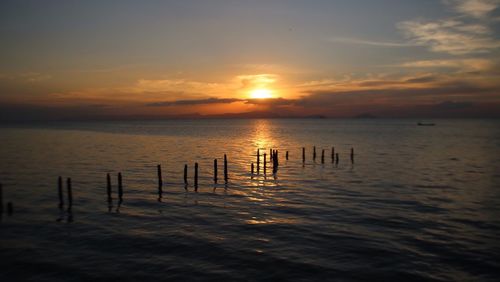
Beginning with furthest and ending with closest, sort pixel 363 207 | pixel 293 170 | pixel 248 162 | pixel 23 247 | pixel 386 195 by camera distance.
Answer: pixel 248 162 < pixel 293 170 < pixel 386 195 < pixel 363 207 < pixel 23 247

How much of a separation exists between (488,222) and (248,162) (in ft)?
111

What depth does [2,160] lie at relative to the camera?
48594 millimetres

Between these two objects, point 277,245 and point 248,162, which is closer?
point 277,245

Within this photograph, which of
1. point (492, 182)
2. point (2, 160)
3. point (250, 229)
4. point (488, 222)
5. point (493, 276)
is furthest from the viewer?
point (2, 160)

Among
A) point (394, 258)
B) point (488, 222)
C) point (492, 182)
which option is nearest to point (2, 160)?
point (394, 258)

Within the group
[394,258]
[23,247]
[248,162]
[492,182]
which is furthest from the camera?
[248,162]

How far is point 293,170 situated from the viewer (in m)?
44.2

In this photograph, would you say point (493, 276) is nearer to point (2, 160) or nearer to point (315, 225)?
point (315, 225)

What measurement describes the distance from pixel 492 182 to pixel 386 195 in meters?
14.3

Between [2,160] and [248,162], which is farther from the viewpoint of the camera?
[248,162]

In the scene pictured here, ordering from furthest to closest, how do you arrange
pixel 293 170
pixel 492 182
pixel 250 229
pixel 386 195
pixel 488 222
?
pixel 293 170 → pixel 492 182 → pixel 386 195 → pixel 488 222 → pixel 250 229

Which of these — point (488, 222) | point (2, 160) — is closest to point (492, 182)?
point (488, 222)

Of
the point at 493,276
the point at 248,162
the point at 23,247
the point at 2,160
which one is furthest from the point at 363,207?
the point at 2,160

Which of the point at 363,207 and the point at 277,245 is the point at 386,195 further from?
the point at 277,245
